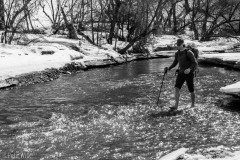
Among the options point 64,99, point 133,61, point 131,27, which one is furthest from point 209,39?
point 64,99

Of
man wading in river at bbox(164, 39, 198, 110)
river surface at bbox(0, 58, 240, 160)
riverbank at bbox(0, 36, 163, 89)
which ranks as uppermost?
man wading in river at bbox(164, 39, 198, 110)

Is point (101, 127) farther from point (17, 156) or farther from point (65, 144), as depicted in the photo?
point (17, 156)

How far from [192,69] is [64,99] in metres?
3.88

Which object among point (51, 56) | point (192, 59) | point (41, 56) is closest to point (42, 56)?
point (41, 56)

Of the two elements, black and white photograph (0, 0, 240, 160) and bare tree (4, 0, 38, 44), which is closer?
black and white photograph (0, 0, 240, 160)

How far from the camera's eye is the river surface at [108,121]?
6.66 m

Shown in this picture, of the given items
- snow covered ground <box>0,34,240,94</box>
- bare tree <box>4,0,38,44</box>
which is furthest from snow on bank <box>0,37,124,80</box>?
bare tree <box>4,0,38,44</box>

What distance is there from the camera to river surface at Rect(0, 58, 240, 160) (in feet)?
21.9

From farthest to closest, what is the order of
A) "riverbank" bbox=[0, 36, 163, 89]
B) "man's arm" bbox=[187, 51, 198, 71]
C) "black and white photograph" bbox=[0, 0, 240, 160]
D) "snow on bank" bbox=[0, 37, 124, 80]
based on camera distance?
"snow on bank" bbox=[0, 37, 124, 80]
"riverbank" bbox=[0, 36, 163, 89]
"man's arm" bbox=[187, 51, 198, 71]
"black and white photograph" bbox=[0, 0, 240, 160]

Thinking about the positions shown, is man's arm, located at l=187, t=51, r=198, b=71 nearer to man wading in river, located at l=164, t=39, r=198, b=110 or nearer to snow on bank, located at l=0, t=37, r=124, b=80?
man wading in river, located at l=164, t=39, r=198, b=110

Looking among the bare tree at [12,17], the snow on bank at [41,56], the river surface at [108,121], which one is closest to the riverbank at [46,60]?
the snow on bank at [41,56]

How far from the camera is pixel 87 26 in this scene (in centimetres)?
2947

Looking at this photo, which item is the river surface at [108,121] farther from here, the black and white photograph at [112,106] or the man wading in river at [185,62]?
the man wading in river at [185,62]

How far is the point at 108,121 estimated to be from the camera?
8.48 m
